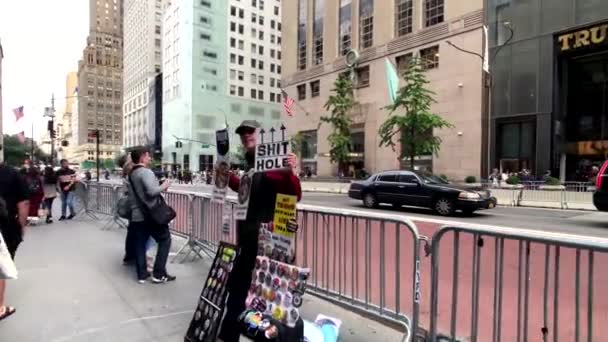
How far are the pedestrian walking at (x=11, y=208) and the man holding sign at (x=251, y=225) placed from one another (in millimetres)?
2600

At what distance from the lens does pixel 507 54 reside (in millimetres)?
29500

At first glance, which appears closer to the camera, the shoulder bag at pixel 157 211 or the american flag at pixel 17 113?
the shoulder bag at pixel 157 211

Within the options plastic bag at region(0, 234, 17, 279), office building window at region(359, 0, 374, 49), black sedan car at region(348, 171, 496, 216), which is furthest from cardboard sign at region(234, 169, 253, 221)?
office building window at region(359, 0, 374, 49)

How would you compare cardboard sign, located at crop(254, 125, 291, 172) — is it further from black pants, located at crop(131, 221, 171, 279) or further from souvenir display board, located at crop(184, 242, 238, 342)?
black pants, located at crop(131, 221, 171, 279)

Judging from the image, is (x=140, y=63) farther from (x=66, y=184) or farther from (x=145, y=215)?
(x=145, y=215)

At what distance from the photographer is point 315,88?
48188 mm

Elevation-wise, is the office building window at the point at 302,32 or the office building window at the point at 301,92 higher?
the office building window at the point at 302,32

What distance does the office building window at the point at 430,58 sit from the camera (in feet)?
114

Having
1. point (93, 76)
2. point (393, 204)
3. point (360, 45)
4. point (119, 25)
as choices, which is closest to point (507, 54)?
point (360, 45)

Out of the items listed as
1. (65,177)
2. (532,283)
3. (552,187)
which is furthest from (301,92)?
(532,283)

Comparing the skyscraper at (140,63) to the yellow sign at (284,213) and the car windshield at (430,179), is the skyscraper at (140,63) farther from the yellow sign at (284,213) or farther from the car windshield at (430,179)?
the yellow sign at (284,213)

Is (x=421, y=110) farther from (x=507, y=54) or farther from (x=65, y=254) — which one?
(x=65, y=254)

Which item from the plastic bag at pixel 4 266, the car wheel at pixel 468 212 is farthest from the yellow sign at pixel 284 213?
the car wheel at pixel 468 212

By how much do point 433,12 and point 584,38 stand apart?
12.3 meters
